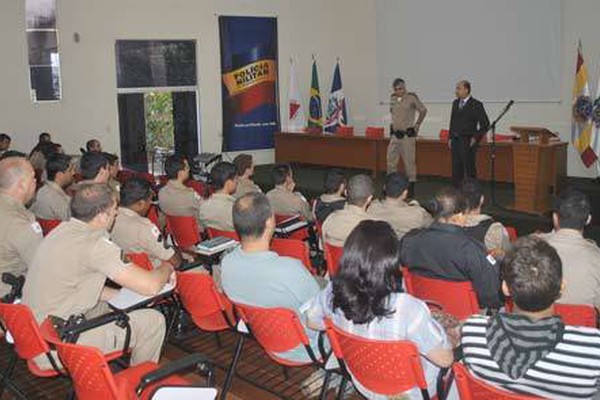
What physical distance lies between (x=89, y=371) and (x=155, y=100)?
29.9 feet

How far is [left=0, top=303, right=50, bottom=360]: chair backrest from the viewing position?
97.6 inches

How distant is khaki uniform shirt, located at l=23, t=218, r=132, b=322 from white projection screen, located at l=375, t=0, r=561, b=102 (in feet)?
26.7

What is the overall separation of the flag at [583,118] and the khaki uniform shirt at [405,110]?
1938 millimetres

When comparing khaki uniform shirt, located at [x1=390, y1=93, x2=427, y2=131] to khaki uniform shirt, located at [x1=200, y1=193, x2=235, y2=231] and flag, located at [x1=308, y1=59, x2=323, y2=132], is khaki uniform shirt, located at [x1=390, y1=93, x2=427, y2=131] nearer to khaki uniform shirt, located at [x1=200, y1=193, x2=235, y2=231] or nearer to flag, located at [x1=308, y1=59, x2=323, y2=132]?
flag, located at [x1=308, y1=59, x2=323, y2=132]

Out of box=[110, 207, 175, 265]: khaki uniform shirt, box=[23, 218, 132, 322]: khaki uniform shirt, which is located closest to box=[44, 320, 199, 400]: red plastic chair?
box=[23, 218, 132, 322]: khaki uniform shirt

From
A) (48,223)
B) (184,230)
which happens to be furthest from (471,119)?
(48,223)

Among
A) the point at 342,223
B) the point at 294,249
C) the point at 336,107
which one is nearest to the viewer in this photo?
the point at 294,249

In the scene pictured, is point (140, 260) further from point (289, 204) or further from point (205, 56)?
point (205, 56)

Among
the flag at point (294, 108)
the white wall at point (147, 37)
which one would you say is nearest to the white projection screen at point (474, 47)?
the white wall at point (147, 37)

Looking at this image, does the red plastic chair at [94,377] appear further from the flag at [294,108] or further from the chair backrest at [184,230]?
the flag at [294,108]

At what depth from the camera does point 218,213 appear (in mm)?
4719

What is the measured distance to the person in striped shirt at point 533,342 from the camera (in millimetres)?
1812

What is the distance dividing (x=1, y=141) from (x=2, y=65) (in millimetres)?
1295

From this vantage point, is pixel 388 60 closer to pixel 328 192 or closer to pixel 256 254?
pixel 328 192
